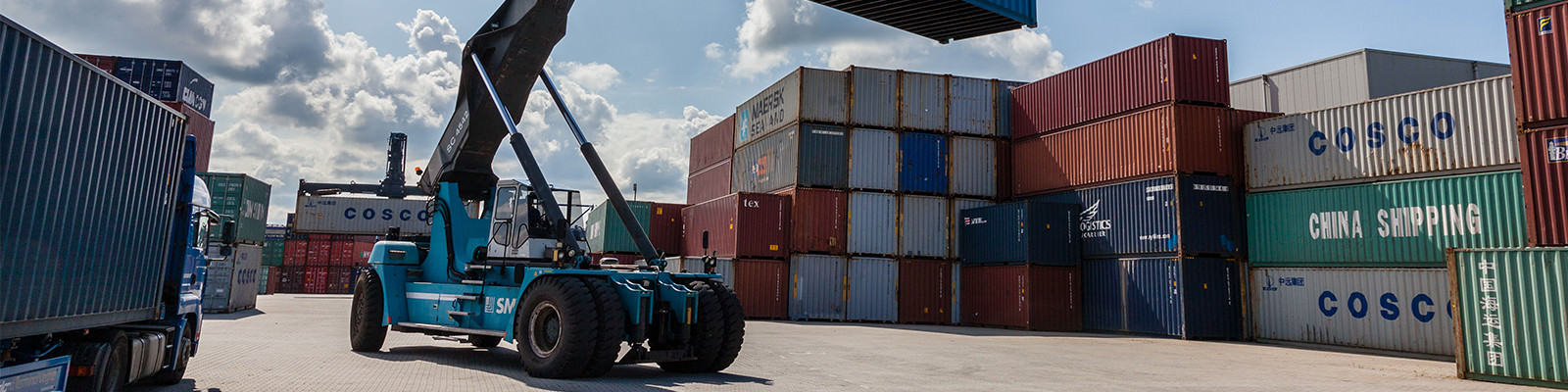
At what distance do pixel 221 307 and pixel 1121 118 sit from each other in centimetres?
2673

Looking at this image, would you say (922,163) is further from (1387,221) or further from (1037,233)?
(1387,221)

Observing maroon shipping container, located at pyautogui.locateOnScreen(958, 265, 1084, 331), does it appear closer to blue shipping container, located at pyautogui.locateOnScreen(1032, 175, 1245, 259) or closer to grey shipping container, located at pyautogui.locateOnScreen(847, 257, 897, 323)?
blue shipping container, located at pyautogui.locateOnScreen(1032, 175, 1245, 259)

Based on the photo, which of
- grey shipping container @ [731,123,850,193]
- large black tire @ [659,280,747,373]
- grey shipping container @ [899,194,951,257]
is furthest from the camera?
grey shipping container @ [899,194,951,257]

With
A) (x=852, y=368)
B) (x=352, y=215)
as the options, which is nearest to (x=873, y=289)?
(x=852, y=368)

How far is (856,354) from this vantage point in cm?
1442

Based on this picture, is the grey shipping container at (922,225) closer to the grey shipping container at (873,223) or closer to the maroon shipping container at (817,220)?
the grey shipping container at (873,223)

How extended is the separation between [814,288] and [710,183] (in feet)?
39.1

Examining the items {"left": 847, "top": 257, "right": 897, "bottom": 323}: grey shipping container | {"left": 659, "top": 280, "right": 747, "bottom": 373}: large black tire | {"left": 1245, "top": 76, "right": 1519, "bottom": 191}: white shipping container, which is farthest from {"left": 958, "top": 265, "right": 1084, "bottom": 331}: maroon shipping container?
{"left": 659, "top": 280, "right": 747, "bottom": 373}: large black tire

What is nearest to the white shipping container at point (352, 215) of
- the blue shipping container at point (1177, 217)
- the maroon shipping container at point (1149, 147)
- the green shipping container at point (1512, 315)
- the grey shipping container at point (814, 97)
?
the grey shipping container at point (814, 97)

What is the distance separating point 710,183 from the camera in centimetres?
3741

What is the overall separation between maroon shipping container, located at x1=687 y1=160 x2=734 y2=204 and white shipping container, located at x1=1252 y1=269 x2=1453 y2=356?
1962cm

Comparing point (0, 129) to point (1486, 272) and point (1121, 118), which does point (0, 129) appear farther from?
point (1121, 118)

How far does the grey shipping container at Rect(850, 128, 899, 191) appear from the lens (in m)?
27.4

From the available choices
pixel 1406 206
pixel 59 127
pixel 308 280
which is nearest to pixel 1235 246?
pixel 1406 206
